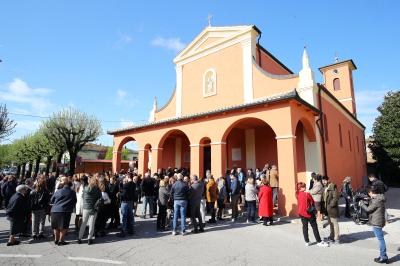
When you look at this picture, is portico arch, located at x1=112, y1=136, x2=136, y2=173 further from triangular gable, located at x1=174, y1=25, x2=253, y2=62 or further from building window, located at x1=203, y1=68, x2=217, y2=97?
triangular gable, located at x1=174, y1=25, x2=253, y2=62

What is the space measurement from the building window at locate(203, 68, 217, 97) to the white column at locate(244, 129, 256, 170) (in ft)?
10.6

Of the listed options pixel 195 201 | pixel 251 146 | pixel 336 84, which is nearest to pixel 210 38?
pixel 251 146

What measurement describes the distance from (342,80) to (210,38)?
16.6 meters

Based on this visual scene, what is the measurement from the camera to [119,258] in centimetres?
555

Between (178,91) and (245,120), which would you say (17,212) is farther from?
(178,91)

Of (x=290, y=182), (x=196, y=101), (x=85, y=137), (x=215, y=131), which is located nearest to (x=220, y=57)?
(x=196, y=101)

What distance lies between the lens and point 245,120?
13.5 metres

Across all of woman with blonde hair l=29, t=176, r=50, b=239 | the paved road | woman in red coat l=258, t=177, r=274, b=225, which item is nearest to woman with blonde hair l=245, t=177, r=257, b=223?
woman in red coat l=258, t=177, r=274, b=225

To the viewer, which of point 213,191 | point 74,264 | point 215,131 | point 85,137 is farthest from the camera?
point 85,137

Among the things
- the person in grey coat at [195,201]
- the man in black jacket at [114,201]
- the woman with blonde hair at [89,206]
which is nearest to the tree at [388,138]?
the person in grey coat at [195,201]

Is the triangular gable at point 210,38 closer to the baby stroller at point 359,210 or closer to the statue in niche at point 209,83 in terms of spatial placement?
the statue in niche at point 209,83

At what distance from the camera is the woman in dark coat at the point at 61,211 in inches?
260

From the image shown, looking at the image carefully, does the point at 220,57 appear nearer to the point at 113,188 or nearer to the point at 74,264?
the point at 113,188

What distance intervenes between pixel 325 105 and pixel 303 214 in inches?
383
